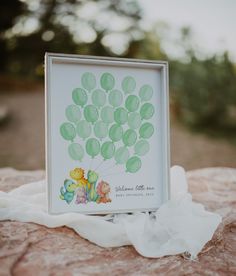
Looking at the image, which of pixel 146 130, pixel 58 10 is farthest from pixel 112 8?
pixel 146 130

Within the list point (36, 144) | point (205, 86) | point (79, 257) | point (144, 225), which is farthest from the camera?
point (205, 86)

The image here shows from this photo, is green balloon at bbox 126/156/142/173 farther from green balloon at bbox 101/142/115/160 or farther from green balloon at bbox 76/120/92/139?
green balloon at bbox 76/120/92/139

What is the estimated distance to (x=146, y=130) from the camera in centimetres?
222

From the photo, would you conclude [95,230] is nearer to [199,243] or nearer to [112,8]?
[199,243]

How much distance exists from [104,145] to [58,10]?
769 cm

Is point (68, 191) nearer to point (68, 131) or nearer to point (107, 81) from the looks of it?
point (68, 131)

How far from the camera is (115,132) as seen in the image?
217 centimetres

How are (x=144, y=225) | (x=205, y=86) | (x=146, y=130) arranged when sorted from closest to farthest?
(x=144, y=225) < (x=146, y=130) < (x=205, y=86)

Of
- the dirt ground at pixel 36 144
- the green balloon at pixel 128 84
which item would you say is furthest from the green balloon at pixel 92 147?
the dirt ground at pixel 36 144

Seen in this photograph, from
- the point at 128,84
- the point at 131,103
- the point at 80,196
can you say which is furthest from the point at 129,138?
the point at 80,196

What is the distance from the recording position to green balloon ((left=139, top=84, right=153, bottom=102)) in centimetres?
222

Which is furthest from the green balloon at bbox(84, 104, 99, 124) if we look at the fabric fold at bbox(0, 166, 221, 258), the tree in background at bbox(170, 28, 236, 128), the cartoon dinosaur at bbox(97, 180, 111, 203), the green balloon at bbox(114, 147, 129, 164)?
the tree in background at bbox(170, 28, 236, 128)

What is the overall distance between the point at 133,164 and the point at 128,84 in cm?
43

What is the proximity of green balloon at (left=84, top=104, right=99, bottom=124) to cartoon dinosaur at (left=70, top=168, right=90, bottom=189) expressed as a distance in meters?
0.26
